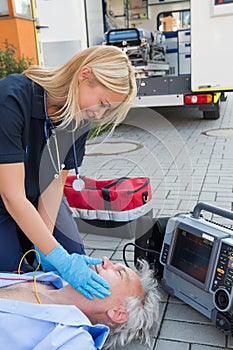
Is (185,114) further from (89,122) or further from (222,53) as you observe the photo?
(89,122)

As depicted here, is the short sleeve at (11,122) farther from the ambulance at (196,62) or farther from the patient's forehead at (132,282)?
the ambulance at (196,62)

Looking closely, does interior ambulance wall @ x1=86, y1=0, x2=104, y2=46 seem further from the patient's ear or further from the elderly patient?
the patient's ear

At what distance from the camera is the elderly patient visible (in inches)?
56.1

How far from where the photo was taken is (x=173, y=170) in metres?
4.82

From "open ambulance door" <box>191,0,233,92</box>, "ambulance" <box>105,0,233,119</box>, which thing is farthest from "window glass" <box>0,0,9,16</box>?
"open ambulance door" <box>191,0,233,92</box>

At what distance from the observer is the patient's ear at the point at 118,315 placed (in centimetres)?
160

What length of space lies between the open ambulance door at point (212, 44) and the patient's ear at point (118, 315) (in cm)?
497

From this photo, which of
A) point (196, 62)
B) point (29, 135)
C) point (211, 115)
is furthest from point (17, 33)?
point (29, 135)

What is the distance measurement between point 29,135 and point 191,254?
3.23 feet

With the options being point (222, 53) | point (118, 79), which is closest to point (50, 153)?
→ point (118, 79)

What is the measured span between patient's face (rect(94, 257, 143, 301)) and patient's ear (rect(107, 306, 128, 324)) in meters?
0.05

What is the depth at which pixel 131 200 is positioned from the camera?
288 cm

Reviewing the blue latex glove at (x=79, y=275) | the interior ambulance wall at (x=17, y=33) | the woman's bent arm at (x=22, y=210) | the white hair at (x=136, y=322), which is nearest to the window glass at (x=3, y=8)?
the interior ambulance wall at (x=17, y=33)

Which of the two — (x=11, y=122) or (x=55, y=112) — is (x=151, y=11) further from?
(x=11, y=122)
